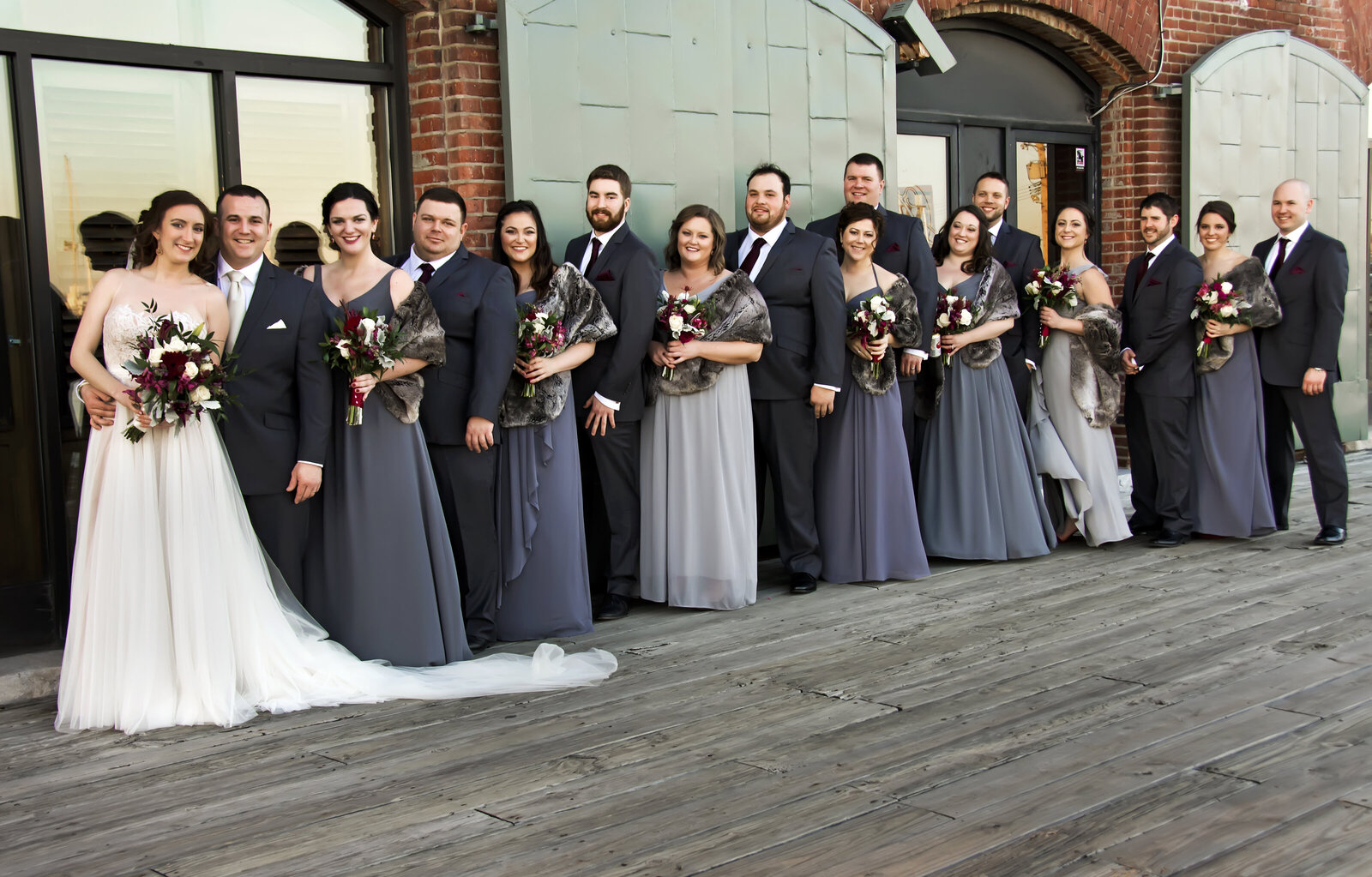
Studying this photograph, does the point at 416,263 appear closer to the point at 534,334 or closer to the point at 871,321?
the point at 534,334

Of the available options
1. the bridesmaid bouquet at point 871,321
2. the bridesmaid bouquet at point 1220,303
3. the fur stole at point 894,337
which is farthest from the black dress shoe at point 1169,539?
the bridesmaid bouquet at point 871,321

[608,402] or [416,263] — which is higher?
[416,263]

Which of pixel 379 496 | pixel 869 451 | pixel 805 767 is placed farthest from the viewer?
pixel 869 451

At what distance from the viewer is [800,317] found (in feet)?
21.3

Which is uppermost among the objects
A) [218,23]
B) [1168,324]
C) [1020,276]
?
[218,23]

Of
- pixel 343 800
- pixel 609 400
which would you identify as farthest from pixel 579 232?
pixel 343 800

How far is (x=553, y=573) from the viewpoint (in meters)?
5.74

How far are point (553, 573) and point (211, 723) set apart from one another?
164cm

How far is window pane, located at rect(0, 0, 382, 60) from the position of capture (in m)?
5.51

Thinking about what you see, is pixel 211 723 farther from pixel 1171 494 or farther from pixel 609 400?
pixel 1171 494

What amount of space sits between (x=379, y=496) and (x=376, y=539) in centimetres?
17

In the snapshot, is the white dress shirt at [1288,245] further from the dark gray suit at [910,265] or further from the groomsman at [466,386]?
the groomsman at [466,386]

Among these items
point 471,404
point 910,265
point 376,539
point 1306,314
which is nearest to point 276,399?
point 376,539

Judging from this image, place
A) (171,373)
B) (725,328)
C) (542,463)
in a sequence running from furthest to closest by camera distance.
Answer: (725,328), (542,463), (171,373)
